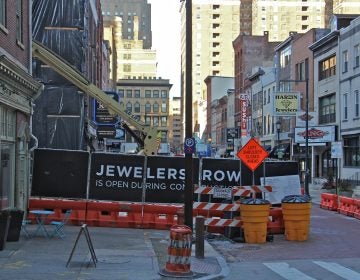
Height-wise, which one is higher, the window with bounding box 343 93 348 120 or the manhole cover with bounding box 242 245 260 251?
the window with bounding box 343 93 348 120

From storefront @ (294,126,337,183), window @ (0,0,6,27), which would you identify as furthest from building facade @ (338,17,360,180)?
window @ (0,0,6,27)

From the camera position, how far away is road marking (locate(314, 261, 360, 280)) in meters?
10.3

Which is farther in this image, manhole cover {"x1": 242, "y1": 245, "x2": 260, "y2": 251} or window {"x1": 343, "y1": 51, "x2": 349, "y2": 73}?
window {"x1": 343, "y1": 51, "x2": 349, "y2": 73}

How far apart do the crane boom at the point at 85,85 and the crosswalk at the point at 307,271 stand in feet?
40.2

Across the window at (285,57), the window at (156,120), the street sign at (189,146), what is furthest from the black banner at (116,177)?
the window at (156,120)

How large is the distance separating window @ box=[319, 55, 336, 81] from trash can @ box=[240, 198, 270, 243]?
31476mm

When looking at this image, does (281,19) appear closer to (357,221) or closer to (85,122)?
(85,122)

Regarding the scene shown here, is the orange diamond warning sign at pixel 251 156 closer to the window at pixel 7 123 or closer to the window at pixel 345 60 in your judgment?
the window at pixel 7 123

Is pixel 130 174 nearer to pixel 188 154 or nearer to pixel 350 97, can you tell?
pixel 188 154

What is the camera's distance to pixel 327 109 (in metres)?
45.5

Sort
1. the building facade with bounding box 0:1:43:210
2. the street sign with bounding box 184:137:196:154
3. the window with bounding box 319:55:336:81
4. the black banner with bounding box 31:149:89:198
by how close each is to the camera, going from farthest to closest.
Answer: the window with bounding box 319:55:336:81
the black banner with bounding box 31:149:89:198
the building facade with bounding box 0:1:43:210
the street sign with bounding box 184:137:196:154

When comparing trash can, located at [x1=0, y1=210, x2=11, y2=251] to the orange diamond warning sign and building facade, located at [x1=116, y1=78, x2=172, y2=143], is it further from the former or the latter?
building facade, located at [x1=116, y1=78, x2=172, y2=143]

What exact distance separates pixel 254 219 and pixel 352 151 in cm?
2767

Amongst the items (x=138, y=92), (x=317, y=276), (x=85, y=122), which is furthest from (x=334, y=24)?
(x=138, y=92)
